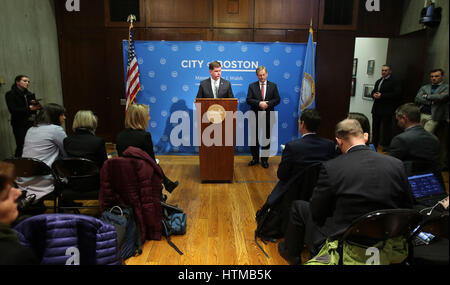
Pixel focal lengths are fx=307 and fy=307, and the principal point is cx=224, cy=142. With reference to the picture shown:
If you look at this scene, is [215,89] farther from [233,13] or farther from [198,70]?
[233,13]

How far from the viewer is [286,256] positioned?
234 centimetres

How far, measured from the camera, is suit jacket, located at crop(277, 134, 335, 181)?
2.25 meters

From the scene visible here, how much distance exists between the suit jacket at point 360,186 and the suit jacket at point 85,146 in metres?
1.91

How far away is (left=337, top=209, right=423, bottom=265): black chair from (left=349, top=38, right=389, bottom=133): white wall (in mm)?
6057

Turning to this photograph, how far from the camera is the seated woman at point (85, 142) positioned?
263cm

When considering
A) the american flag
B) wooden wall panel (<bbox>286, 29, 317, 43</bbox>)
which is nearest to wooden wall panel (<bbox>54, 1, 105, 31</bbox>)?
the american flag

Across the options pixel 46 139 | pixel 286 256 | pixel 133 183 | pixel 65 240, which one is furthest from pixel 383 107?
pixel 65 240

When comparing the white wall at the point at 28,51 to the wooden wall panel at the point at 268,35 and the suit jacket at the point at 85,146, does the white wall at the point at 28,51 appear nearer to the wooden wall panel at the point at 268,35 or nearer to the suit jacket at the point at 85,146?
the suit jacket at the point at 85,146

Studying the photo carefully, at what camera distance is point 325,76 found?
19.4 ft

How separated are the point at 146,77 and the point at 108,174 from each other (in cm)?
332

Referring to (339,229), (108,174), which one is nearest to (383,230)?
(339,229)

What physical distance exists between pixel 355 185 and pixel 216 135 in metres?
2.47

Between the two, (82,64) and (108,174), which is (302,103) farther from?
(82,64)

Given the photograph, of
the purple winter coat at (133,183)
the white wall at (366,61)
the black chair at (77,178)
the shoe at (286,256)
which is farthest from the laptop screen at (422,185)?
the white wall at (366,61)
